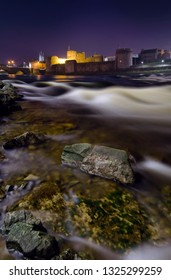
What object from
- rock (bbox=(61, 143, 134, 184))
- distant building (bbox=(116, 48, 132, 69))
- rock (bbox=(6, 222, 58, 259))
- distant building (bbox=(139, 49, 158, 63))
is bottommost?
rock (bbox=(6, 222, 58, 259))

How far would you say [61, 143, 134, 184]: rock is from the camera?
3.65 m

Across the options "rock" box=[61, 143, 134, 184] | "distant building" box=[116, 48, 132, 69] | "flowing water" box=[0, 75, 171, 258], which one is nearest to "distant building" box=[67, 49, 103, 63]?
"distant building" box=[116, 48, 132, 69]

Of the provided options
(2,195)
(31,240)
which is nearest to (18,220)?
(31,240)

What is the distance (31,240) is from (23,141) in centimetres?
299

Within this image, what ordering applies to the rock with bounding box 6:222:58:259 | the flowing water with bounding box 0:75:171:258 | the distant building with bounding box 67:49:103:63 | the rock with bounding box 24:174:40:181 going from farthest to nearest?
the distant building with bounding box 67:49:103:63
the rock with bounding box 24:174:40:181
the flowing water with bounding box 0:75:171:258
the rock with bounding box 6:222:58:259

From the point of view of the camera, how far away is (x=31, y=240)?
2377 millimetres

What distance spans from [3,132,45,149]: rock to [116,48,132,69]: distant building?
2467 inches

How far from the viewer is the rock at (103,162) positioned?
3.65 meters

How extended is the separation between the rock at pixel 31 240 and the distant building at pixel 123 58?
65.4 m

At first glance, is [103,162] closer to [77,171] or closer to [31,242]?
[77,171]

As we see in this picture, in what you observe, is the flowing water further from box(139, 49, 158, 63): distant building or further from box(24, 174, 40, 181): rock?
box(139, 49, 158, 63): distant building
